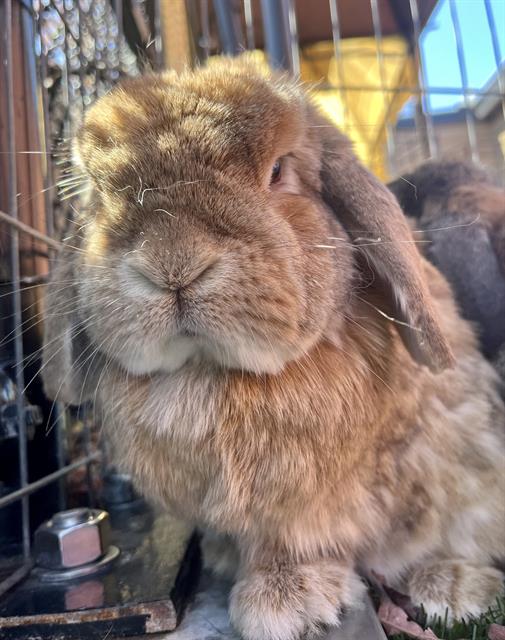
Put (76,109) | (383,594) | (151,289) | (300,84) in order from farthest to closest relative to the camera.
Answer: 1. (76,109)
2. (300,84)
3. (383,594)
4. (151,289)

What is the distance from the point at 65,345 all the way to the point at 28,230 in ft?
1.01

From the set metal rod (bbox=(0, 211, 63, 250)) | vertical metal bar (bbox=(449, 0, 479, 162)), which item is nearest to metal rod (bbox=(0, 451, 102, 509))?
metal rod (bbox=(0, 211, 63, 250))

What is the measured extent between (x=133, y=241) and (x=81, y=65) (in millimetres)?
1000

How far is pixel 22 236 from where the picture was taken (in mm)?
1243

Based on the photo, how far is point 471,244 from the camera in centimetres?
130

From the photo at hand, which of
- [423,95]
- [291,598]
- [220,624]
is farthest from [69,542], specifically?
[423,95]

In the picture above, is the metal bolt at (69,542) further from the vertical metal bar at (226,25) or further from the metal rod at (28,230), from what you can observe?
the vertical metal bar at (226,25)

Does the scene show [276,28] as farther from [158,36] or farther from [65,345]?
[65,345]

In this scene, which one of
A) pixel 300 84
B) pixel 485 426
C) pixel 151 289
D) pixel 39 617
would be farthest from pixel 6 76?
pixel 485 426

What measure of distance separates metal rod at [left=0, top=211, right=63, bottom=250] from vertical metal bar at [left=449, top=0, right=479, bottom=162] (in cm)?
149

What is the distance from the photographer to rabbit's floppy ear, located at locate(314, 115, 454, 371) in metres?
0.97

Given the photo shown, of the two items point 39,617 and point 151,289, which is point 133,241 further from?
point 39,617

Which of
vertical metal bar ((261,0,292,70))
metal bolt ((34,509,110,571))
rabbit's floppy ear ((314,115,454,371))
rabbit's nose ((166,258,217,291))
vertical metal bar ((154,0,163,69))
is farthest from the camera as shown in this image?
vertical metal bar ((261,0,292,70))

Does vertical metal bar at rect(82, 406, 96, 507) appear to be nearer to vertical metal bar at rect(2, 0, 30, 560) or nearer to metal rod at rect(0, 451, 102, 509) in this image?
metal rod at rect(0, 451, 102, 509)
